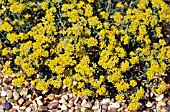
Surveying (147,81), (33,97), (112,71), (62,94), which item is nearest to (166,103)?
(147,81)

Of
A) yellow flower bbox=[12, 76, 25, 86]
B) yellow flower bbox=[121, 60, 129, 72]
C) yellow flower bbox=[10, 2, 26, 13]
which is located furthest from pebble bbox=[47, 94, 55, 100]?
yellow flower bbox=[10, 2, 26, 13]

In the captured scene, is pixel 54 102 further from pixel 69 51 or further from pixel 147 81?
pixel 147 81

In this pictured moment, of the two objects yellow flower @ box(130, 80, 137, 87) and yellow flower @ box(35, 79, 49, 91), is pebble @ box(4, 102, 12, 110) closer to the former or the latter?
yellow flower @ box(35, 79, 49, 91)

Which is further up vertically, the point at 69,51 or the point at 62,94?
the point at 69,51

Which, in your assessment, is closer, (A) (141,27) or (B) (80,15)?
(A) (141,27)

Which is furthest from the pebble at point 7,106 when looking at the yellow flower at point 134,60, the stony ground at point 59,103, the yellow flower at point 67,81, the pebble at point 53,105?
the yellow flower at point 134,60

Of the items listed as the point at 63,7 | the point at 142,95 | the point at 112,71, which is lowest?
the point at 142,95

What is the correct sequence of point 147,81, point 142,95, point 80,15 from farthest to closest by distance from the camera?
point 80,15, point 147,81, point 142,95

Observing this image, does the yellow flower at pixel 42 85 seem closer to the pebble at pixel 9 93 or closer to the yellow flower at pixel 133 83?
the pebble at pixel 9 93
